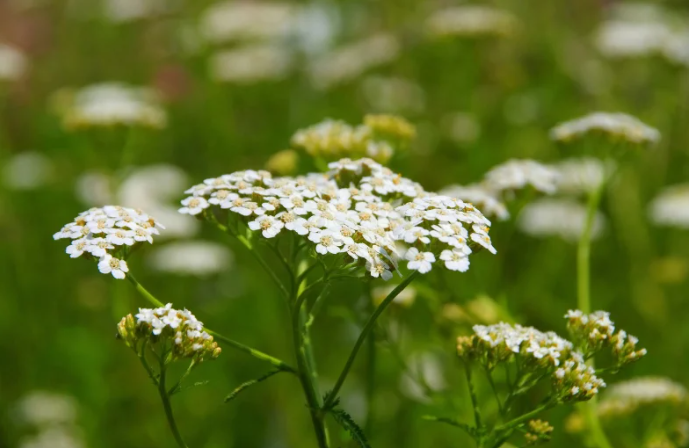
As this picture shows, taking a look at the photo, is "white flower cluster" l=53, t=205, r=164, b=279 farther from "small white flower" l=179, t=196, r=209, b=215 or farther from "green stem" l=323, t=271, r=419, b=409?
"green stem" l=323, t=271, r=419, b=409

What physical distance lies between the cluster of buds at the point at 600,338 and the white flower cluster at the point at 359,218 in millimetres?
524

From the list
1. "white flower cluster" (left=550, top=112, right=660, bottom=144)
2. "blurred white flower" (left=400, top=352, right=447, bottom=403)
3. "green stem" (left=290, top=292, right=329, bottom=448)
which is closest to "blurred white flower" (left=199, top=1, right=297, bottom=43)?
"blurred white flower" (left=400, top=352, right=447, bottom=403)

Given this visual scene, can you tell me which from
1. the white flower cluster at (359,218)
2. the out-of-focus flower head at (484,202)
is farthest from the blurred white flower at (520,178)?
the white flower cluster at (359,218)

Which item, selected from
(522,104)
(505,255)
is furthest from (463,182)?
(522,104)

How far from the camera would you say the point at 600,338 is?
2932 millimetres

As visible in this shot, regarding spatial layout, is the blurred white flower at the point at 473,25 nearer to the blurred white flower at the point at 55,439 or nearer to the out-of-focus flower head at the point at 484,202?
the out-of-focus flower head at the point at 484,202

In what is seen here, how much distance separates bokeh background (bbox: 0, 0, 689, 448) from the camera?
548 centimetres

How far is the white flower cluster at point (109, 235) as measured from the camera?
275 cm

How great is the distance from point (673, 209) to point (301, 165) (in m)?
3.06

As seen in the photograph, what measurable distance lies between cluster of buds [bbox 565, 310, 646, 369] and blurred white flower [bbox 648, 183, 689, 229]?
146 inches

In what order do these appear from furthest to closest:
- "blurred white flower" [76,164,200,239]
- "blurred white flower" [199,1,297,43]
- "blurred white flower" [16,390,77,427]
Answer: "blurred white flower" [199,1,297,43] → "blurred white flower" [76,164,200,239] → "blurred white flower" [16,390,77,427]

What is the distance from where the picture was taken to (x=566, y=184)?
7.11m

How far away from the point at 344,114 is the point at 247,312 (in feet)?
9.80

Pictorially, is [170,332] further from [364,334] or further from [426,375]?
[426,375]
